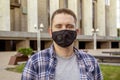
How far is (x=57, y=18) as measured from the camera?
2527 mm

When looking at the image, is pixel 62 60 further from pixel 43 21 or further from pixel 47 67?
pixel 43 21

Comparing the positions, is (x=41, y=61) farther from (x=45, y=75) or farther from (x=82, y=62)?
(x=82, y=62)

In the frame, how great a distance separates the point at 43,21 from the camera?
5294 centimetres

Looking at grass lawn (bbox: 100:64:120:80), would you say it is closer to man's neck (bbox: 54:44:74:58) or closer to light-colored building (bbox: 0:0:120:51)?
man's neck (bbox: 54:44:74:58)

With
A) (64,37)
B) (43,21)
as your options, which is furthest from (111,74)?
(43,21)

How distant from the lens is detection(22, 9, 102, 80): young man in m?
2.40

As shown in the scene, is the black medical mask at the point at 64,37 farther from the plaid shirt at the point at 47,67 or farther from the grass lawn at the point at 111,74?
the grass lawn at the point at 111,74

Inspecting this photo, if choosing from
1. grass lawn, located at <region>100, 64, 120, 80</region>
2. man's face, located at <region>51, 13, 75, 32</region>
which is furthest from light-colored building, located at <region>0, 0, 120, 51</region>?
man's face, located at <region>51, 13, 75, 32</region>

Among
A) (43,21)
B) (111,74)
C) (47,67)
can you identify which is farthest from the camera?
(43,21)

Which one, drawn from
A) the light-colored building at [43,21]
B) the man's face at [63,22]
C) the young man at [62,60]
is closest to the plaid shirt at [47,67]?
the young man at [62,60]

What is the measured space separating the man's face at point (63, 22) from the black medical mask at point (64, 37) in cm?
4

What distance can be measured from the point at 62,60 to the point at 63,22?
0.33 meters

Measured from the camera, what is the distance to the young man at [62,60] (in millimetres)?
2404

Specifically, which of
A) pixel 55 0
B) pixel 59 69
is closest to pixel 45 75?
pixel 59 69
